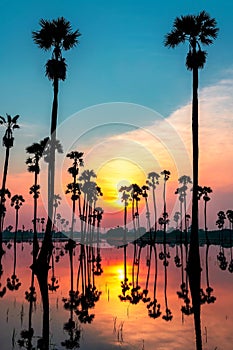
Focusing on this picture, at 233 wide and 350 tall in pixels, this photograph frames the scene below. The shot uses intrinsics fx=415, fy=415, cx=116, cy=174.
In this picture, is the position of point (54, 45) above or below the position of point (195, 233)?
above

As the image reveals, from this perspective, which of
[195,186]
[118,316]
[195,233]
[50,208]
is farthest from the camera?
[50,208]

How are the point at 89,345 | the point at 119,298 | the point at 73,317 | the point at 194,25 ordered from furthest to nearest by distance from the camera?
1. the point at 194,25
2. the point at 119,298
3. the point at 73,317
4. the point at 89,345

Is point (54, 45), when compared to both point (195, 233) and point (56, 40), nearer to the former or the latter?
point (56, 40)

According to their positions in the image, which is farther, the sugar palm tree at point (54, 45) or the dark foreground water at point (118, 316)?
the sugar palm tree at point (54, 45)

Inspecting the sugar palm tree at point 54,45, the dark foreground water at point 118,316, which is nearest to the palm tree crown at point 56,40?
Result: the sugar palm tree at point 54,45

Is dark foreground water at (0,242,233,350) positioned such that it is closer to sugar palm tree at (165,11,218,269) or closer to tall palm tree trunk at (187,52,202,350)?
tall palm tree trunk at (187,52,202,350)

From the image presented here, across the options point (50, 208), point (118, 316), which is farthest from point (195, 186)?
point (118, 316)

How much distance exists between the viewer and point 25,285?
23.8 m

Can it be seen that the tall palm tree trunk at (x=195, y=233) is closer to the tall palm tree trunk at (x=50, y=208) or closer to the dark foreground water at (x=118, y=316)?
the dark foreground water at (x=118, y=316)

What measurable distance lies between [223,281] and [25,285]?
12.0 metres

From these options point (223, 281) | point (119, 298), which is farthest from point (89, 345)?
point (223, 281)

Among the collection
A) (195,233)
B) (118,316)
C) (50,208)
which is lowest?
(118,316)

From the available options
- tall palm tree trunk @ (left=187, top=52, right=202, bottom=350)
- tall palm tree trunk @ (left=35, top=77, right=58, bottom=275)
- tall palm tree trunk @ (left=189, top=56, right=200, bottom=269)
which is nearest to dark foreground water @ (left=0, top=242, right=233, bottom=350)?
tall palm tree trunk @ (left=187, top=52, right=202, bottom=350)

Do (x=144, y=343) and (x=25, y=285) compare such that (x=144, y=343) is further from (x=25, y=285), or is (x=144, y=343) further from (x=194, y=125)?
(x=194, y=125)
